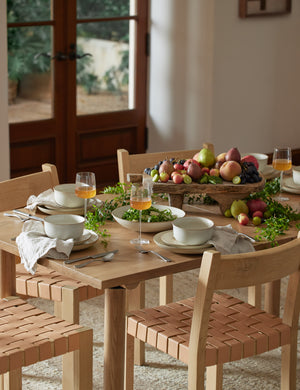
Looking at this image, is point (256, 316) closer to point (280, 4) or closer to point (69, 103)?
point (69, 103)

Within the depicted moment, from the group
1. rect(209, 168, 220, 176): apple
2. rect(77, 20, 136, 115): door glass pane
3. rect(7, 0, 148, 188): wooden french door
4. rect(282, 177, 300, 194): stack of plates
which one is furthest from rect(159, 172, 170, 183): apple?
rect(77, 20, 136, 115): door glass pane

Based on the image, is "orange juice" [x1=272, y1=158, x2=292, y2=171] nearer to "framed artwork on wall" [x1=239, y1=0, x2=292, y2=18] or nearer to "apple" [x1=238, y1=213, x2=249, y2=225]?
"apple" [x1=238, y1=213, x2=249, y2=225]

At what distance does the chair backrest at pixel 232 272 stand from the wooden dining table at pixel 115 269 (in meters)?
0.18

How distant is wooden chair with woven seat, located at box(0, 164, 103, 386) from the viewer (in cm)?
266

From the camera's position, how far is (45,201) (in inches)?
109

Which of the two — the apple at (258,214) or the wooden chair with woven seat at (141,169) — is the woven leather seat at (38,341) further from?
the apple at (258,214)

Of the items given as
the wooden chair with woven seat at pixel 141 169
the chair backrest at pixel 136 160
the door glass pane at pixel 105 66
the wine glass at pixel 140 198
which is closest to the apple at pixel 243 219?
the wine glass at pixel 140 198

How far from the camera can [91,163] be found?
5.16 meters

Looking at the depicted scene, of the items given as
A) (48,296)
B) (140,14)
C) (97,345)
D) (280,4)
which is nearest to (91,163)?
(140,14)

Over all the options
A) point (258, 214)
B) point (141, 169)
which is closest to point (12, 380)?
point (258, 214)

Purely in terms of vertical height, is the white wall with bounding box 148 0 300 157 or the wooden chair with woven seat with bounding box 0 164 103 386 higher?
the white wall with bounding box 148 0 300 157

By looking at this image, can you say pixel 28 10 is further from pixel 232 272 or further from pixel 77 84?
pixel 232 272

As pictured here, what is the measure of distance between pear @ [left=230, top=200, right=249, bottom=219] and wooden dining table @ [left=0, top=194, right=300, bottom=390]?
0.15 ft

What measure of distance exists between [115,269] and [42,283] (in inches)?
22.7
